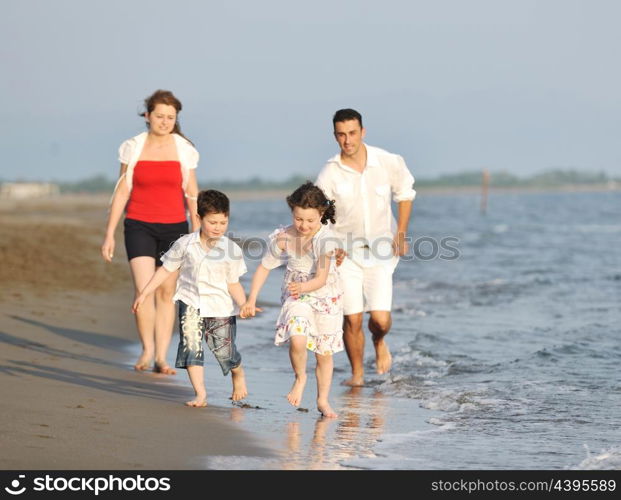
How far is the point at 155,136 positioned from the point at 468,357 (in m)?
3.45

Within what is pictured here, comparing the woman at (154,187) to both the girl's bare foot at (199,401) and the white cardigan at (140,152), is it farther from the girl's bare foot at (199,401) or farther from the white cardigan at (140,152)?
the girl's bare foot at (199,401)

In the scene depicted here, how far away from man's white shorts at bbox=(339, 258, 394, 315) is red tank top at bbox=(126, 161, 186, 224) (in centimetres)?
136

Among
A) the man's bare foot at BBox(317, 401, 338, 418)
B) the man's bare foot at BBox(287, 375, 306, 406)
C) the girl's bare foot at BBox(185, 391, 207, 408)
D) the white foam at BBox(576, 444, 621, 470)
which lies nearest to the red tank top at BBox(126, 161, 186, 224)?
the girl's bare foot at BBox(185, 391, 207, 408)

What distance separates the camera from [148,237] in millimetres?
7832

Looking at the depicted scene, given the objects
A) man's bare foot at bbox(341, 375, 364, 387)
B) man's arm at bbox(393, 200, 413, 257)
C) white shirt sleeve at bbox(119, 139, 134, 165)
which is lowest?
man's bare foot at bbox(341, 375, 364, 387)

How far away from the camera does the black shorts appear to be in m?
7.81

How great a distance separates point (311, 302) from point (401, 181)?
1.72 meters

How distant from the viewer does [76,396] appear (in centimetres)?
655

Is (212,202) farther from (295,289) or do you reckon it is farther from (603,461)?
(603,461)

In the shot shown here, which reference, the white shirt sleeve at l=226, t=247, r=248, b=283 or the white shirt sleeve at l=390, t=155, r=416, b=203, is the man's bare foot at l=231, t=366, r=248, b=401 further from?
the white shirt sleeve at l=390, t=155, r=416, b=203

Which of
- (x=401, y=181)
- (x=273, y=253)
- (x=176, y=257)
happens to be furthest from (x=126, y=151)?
(x=401, y=181)
